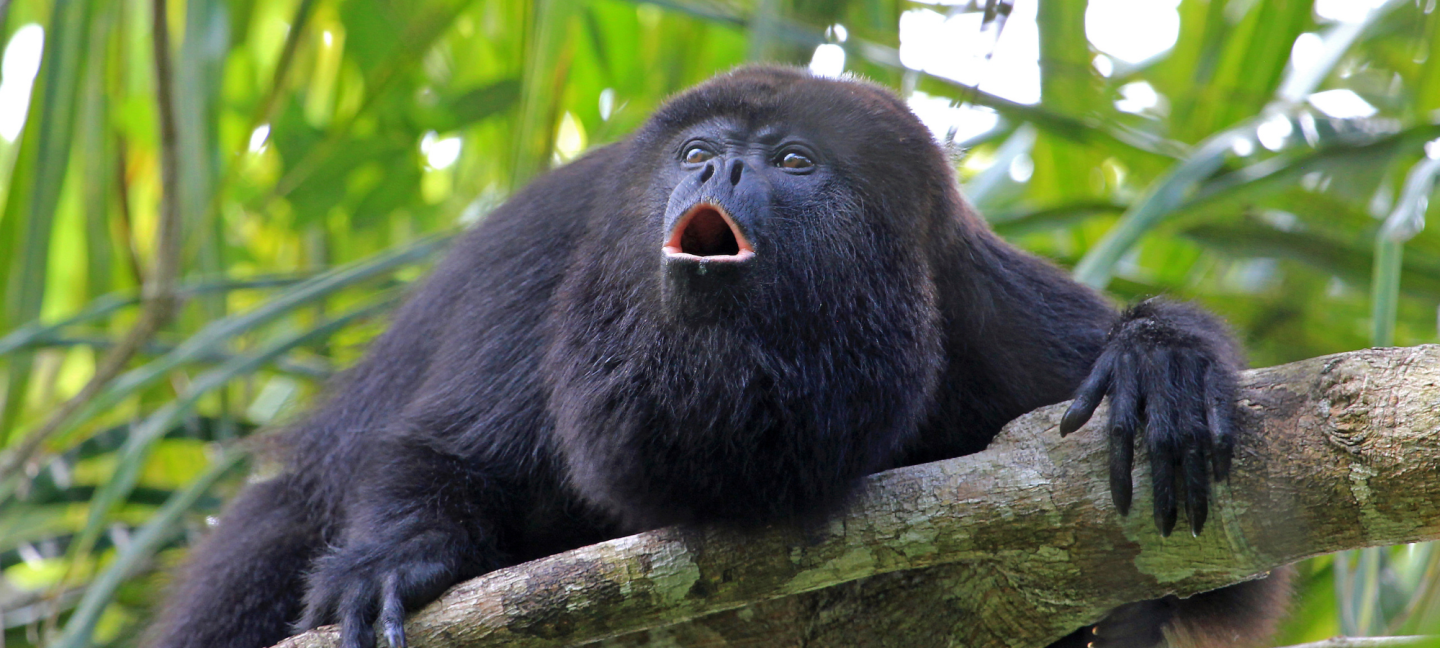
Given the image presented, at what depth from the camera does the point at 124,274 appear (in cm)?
317

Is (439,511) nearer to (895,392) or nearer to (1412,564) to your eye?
(895,392)

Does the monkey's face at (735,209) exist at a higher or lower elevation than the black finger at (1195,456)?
higher

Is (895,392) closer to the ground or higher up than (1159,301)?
closer to the ground

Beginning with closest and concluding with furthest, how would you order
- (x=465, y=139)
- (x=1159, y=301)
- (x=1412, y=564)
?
(x=1159, y=301), (x=1412, y=564), (x=465, y=139)

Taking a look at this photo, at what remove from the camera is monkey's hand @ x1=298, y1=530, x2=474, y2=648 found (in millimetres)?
1473

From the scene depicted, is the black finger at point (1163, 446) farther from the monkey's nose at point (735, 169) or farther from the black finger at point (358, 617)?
the black finger at point (358, 617)

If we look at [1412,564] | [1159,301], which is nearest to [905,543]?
[1159,301]

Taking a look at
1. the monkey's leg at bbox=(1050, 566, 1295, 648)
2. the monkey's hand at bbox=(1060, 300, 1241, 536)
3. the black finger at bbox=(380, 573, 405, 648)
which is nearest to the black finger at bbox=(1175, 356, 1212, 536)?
the monkey's hand at bbox=(1060, 300, 1241, 536)

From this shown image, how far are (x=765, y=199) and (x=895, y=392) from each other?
311 mm

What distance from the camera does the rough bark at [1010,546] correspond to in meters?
1.15

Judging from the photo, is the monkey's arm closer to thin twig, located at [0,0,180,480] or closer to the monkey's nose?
the monkey's nose

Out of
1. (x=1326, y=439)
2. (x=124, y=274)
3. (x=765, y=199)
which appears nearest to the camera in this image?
(x=1326, y=439)

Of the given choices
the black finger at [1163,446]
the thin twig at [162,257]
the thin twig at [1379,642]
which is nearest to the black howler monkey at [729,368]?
the black finger at [1163,446]

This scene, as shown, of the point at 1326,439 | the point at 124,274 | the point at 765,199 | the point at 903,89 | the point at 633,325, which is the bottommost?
the point at 1326,439
